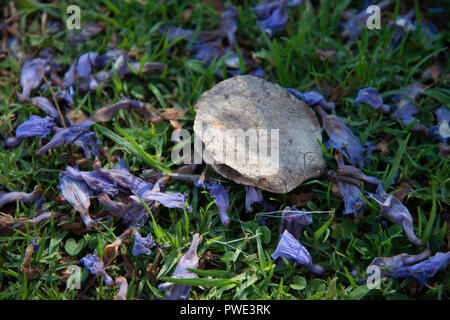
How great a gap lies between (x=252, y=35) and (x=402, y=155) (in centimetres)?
151

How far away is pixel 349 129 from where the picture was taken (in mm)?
2859

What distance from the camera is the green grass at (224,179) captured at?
2.44 metres

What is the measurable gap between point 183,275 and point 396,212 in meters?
1.33

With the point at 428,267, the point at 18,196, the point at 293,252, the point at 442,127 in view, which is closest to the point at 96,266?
the point at 18,196

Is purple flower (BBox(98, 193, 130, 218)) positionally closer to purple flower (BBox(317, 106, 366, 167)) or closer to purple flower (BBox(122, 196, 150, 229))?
purple flower (BBox(122, 196, 150, 229))

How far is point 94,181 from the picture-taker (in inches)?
104

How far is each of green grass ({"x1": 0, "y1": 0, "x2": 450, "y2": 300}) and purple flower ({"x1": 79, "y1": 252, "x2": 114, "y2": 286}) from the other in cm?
5

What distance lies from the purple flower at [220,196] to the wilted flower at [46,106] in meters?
1.20

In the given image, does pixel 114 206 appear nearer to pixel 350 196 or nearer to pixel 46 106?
pixel 46 106

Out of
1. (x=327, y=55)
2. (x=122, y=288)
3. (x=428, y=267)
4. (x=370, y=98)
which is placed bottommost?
(x=122, y=288)

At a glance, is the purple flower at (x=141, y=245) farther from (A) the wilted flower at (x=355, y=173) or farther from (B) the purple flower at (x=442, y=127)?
(B) the purple flower at (x=442, y=127)

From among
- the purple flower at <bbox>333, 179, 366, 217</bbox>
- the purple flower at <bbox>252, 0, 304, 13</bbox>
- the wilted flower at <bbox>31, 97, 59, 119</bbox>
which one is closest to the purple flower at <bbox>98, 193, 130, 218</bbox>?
the wilted flower at <bbox>31, 97, 59, 119</bbox>

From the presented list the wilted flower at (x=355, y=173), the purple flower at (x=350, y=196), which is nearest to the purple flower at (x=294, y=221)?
the purple flower at (x=350, y=196)

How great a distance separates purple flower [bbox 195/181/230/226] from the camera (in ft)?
8.50
